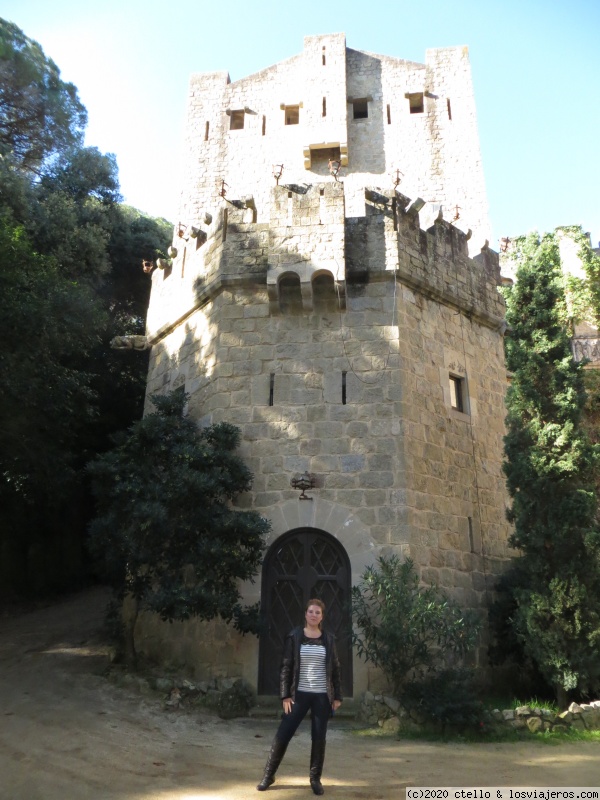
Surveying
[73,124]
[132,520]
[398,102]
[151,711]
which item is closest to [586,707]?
[151,711]

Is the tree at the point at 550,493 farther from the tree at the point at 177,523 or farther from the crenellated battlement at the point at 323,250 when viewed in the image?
the tree at the point at 177,523

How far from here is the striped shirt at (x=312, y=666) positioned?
16.1 ft

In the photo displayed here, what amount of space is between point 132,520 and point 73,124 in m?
17.0

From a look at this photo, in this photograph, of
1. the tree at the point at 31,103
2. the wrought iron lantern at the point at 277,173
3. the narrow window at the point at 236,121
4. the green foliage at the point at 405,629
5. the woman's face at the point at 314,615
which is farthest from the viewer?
the narrow window at the point at 236,121

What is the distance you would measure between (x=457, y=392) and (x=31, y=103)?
1652cm

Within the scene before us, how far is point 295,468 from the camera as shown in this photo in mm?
9133

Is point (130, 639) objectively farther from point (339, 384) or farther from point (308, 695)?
point (308, 695)

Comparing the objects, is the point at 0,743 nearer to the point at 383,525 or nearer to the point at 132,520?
the point at 132,520

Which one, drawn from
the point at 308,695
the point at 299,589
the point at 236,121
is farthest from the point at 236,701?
Answer: the point at 236,121

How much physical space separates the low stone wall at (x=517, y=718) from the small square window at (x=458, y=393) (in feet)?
15.2

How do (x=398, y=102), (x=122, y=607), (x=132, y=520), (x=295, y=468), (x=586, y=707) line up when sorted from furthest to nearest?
(x=398, y=102), (x=122, y=607), (x=295, y=468), (x=132, y=520), (x=586, y=707)

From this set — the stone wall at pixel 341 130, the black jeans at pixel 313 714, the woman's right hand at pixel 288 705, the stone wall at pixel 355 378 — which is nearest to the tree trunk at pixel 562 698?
the stone wall at pixel 355 378

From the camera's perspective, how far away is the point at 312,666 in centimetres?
495

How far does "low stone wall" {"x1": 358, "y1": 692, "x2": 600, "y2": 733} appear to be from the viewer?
7227mm
